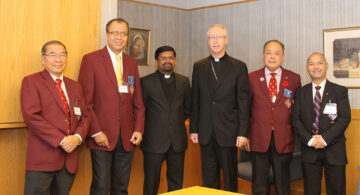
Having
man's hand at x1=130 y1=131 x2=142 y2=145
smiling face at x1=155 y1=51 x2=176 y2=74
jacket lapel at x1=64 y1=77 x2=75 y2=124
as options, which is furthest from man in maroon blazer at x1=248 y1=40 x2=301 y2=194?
jacket lapel at x1=64 y1=77 x2=75 y2=124

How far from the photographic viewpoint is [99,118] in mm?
3334

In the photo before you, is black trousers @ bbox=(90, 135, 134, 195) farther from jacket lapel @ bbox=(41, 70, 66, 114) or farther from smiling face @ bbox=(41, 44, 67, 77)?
smiling face @ bbox=(41, 44, 67, 77)

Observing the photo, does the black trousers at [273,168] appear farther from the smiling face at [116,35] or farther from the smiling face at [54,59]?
the smiling face at [54,59]

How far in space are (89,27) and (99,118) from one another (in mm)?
866

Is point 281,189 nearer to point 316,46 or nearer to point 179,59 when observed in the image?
point 316,46

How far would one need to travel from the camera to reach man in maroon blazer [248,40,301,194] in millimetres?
3658

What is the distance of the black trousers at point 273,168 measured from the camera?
3.69 m

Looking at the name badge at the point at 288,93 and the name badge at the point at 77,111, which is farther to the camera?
the name badge at the point at 288,93

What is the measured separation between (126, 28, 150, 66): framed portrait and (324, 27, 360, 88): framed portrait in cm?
249

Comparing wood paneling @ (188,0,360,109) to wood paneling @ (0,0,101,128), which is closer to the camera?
wood paneling @ (0,0,101,128)

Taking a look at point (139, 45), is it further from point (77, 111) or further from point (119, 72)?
point (77, 111)

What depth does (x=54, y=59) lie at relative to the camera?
3.07 meters

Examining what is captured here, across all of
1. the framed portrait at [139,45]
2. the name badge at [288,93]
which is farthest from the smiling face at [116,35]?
the framed portrait at [139,45]

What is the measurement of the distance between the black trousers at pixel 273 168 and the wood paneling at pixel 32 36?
1854 mm
